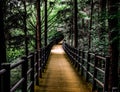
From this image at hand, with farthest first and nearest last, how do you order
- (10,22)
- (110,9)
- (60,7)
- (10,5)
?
(60,7) < (10,22) < (10,5) < (110,9)

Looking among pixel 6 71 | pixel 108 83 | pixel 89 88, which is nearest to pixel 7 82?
pixel 6 71

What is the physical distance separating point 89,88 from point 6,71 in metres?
6.15

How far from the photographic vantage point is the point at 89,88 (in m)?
10.2

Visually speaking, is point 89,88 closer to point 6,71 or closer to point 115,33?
point 115,33

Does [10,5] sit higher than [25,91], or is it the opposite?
[10,5]

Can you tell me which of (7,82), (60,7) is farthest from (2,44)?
(60,7)

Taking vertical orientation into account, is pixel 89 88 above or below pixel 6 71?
→ below

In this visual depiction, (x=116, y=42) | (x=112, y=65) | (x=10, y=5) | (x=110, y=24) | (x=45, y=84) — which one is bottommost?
(x=45, y=84)

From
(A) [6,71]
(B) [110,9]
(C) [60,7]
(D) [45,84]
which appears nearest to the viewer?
(A) [6,71]

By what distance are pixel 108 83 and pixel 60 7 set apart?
38.6m

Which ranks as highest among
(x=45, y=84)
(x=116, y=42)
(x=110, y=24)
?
(x=110, y=24)

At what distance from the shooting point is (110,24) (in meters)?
8.21

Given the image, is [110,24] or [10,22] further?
[10,22]

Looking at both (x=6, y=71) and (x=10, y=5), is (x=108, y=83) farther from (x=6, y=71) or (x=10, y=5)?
(x=10, y=5)
